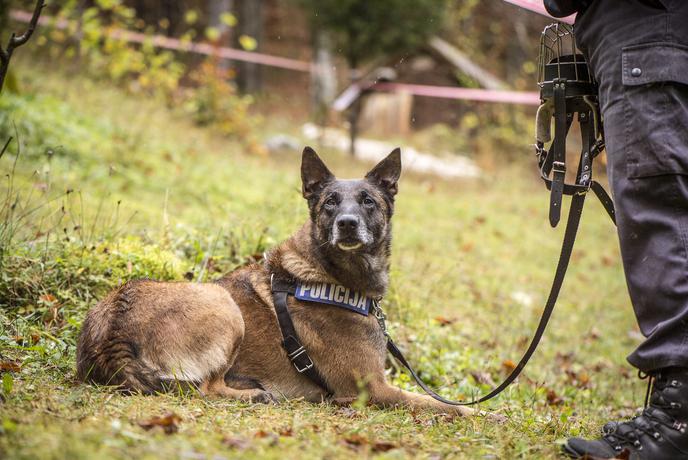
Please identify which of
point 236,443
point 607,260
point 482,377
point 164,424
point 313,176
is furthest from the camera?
point 607,260

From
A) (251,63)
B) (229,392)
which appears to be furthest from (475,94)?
(229,392)

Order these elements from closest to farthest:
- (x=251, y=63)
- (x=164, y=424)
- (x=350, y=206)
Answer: (x=164, y=424) → (x=350, y=206) → (x=251, y=63)

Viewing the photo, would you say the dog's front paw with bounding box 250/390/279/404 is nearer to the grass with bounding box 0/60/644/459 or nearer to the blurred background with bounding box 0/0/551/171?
the grass with bounding box 0/60/644/459

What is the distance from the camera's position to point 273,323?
3291 mm

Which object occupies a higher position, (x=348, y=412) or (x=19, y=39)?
(x=19, y=39)

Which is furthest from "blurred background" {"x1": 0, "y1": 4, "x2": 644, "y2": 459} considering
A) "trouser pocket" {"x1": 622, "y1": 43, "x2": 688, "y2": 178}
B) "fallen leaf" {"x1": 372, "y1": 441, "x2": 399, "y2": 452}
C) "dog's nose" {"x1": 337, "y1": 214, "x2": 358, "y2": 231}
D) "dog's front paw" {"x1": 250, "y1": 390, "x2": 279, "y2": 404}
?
"trouser pocket" {"x1": 622, "y1": 43, "x2": 688, "y2": 178}

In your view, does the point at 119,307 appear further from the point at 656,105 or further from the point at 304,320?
the point at 656,105

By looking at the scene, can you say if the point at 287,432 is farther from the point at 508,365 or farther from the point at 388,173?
the point at 508,365

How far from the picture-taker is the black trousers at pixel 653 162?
2.32 m

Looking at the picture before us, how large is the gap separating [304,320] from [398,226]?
4.84 metres

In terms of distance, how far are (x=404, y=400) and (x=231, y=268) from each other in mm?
1933

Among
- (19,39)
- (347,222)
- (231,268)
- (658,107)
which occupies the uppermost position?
(19,39)

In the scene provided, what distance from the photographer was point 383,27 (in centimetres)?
1145

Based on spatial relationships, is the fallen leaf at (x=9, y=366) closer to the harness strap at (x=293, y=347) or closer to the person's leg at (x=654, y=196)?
the harness strap at (x=293, y=347)
